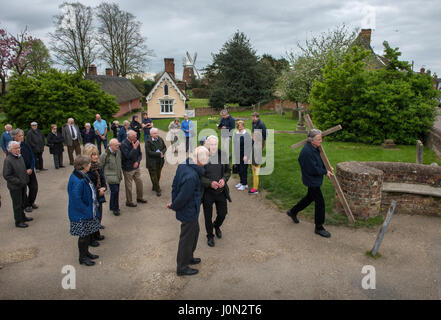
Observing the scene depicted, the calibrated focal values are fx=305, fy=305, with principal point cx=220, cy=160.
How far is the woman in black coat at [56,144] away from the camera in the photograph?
11.7 m

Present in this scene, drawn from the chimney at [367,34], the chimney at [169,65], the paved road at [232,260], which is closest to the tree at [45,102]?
the paved road at [232,260]

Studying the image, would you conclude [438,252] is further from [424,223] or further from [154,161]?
[154,161]

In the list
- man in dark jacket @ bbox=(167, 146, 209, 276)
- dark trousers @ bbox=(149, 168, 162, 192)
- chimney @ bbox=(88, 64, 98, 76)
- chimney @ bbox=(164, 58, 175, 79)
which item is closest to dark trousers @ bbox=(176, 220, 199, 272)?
man in dark jacket @ bbox=(167, 146, 209, 276)

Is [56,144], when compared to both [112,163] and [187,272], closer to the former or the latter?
[112,163]

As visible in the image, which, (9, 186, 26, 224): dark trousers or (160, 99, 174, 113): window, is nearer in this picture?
(9, 186, 26, 224): dark trousers

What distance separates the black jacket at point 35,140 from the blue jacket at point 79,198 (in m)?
7.32

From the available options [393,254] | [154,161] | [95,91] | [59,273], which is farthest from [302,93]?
[59,273]

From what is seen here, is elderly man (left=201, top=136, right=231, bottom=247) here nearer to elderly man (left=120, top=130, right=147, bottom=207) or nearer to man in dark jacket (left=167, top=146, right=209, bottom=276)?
man in dark jacket (left=167, top=146, right=209, bottom=276)

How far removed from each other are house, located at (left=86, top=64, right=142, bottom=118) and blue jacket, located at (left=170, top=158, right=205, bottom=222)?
1228 inches

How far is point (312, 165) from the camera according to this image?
232 inches

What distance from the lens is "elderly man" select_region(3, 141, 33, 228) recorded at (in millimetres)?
6368
